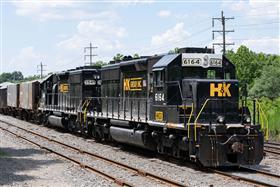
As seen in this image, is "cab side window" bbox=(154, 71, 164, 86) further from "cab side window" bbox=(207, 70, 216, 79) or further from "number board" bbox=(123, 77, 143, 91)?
"number board" bbox=(123, 77, 143, 91)

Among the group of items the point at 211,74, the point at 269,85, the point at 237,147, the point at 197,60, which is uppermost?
the point at 269,85

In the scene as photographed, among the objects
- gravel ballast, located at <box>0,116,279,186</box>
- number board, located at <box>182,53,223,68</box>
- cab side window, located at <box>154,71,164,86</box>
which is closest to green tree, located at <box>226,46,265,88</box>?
gravel ballast, located at <box>0,116,279,186</box>

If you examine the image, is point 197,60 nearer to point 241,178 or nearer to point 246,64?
point 241,178

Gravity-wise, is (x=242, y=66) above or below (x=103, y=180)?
above

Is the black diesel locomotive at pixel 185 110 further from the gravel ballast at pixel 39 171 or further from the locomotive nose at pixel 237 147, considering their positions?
the gravel ballast at pixel 39 171

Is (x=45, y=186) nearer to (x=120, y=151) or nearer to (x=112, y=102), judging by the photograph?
(x=120, y=151)

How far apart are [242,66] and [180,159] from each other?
297 feet

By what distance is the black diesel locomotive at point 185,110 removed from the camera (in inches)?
535

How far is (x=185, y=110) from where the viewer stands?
1420 cm

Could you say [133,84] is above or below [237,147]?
above

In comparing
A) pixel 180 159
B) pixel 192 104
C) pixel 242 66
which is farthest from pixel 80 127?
pixel 242 66

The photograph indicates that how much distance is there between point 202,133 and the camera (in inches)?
530

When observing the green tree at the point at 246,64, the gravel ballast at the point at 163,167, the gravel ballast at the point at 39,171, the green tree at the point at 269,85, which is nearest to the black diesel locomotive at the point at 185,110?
the gravel ballast at the point at 163,167

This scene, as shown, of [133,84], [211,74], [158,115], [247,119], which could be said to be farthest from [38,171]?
[247,119]
